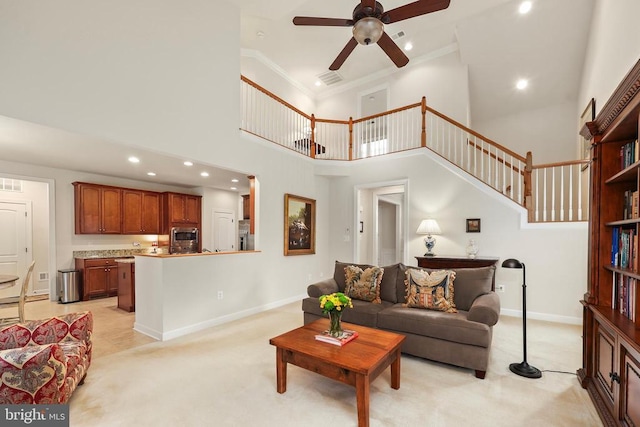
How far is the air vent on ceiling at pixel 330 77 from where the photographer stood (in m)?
7.47

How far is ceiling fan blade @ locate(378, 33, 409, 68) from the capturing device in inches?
125

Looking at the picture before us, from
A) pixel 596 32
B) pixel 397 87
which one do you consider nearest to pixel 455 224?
pixel 596 32

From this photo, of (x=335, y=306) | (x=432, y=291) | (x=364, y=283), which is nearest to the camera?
(x=335, y=306)

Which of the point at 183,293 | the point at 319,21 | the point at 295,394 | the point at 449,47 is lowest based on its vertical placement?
the point at 295,394

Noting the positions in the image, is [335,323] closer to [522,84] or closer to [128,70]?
[128,70]

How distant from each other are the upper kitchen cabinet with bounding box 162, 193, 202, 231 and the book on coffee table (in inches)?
214

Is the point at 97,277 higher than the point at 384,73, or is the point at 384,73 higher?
the point at 384,73

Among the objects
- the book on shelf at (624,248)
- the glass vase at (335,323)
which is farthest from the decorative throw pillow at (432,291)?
the book on shelf at (624,248)

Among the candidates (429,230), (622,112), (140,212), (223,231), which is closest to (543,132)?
(429,230)

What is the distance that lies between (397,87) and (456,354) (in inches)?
249

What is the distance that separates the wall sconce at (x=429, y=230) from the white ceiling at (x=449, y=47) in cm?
334

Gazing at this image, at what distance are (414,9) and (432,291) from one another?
2.87m

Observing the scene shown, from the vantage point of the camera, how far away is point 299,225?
5812 mm

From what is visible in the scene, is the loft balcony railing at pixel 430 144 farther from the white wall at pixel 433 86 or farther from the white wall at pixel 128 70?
the white wall at pixel 128 70
